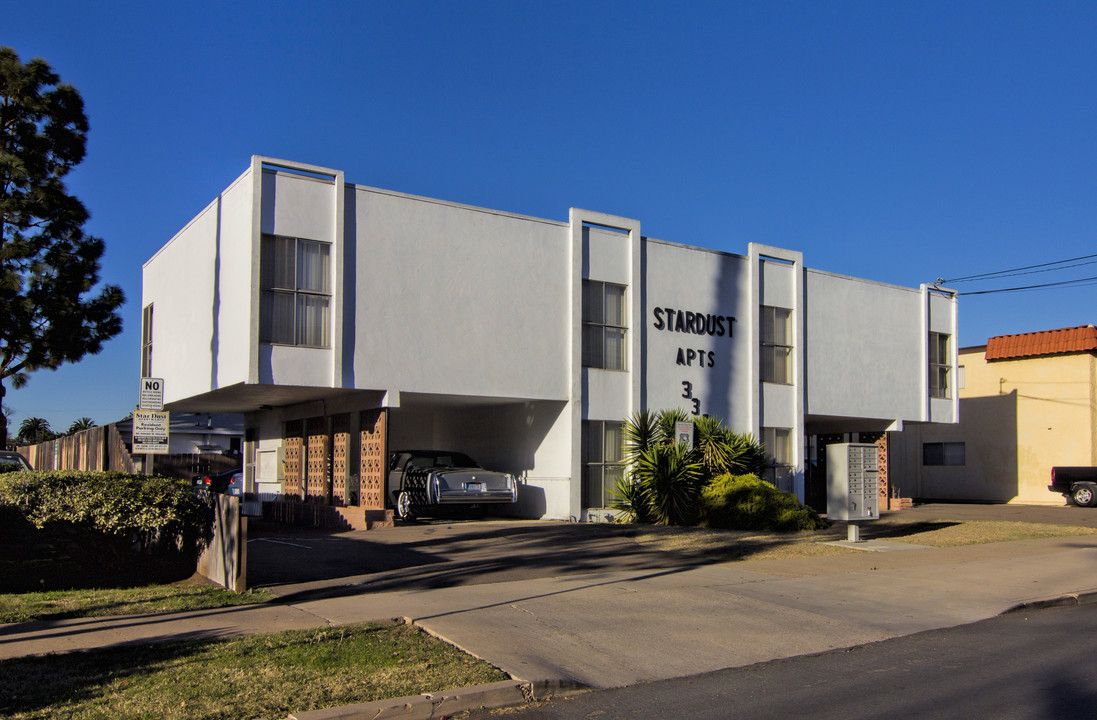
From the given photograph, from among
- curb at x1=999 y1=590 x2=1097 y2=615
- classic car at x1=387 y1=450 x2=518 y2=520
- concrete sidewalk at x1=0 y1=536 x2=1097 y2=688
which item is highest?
classic car at x1=387 y1=450 x2=518 y2=520

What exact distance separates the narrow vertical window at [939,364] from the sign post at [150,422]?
75.5 feet

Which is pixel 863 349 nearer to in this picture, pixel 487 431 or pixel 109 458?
pixel 487 431

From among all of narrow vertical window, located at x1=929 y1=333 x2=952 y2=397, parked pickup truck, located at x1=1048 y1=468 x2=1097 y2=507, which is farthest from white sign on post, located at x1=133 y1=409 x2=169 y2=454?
parked pickup truck, located at x1=1048 y1=468 x2=1097 y2=507

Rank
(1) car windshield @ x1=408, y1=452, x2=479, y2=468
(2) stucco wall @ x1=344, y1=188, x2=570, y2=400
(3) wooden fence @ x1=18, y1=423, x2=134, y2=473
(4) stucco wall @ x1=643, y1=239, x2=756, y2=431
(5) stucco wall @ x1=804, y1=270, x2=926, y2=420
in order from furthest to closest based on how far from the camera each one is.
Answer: (3) wooden fence @ x1=18, y1=423, x2=134, y2=473 < (5) stucco wall @ x1=804, y1=270, x2=926, y2=420 < (4) stucco wall @ x1=643, y1=239, x2=756, y2=431 < (1) car windshield @ x1=408, y1=452, x2=479, y2=468 < (2) stucco wall @ x1=344, y1=188, x2=570, y2=400

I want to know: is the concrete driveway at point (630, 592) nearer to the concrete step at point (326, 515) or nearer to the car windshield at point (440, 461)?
the concrete step at point (326, 515)

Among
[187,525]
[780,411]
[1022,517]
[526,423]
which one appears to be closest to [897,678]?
[187,525]

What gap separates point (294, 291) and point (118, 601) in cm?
909

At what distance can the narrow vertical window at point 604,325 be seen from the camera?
21672 mm

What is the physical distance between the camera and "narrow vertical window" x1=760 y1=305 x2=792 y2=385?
2481 centimetres

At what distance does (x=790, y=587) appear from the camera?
11.5 metres

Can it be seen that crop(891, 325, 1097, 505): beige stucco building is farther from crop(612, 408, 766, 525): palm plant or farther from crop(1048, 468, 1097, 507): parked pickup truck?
crop(612, 408, 766, 525): palm plant

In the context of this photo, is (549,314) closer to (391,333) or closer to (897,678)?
(391,333)

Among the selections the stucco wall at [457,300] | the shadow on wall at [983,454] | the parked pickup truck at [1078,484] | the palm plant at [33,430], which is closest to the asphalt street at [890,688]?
the stucco wall at [457,300]

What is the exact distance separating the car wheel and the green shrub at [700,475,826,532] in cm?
613
